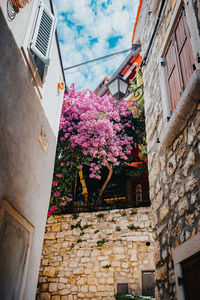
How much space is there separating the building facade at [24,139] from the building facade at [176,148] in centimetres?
191

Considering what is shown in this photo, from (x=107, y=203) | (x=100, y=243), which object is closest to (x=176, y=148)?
(x=100, y=243)

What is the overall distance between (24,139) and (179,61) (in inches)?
96.0

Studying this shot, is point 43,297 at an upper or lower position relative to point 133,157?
lower

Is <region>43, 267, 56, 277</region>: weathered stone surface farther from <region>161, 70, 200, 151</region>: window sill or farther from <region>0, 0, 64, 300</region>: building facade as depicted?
<region>161, 70, 200, 151</region>: window sill

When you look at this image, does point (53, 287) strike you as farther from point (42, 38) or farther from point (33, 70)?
point (42, 38)

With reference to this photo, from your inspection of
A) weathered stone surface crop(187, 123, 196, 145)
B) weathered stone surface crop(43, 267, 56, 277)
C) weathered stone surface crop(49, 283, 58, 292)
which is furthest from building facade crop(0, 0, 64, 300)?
weathered stone surface crop(43, 267, 56, 277)

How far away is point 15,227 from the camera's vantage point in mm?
3717

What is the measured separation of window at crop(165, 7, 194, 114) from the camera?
328 centimetres

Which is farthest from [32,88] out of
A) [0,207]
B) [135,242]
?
[135,242]

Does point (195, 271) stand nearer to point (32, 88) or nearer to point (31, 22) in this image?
point (32, 88)

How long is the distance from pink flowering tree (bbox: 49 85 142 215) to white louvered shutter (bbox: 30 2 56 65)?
523 centimetres

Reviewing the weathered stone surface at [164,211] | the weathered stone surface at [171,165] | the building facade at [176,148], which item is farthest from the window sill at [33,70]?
the weathered stone surface at [164,211]

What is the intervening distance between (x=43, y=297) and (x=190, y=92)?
7838 mm

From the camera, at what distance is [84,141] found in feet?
34.0
